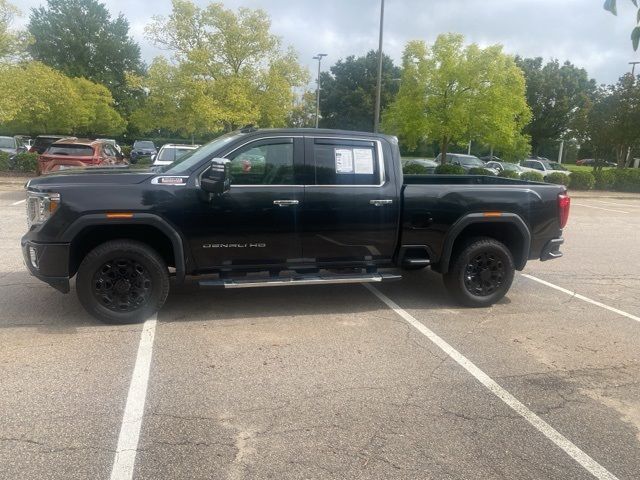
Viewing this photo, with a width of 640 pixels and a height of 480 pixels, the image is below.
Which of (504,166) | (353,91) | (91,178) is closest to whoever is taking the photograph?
(91,178)

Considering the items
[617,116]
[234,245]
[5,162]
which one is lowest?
[234,245]

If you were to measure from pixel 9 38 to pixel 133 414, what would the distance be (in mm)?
18782

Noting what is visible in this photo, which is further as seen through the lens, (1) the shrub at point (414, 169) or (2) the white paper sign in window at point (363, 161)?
(1) the shrub at point (414, 169)

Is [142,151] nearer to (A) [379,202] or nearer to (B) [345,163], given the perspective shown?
(B) [345,163]

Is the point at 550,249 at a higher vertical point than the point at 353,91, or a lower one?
lower

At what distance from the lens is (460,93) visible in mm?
20734

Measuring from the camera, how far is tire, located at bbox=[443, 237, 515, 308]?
19.3 feet

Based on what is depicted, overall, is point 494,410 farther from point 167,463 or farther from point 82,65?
point 82,65

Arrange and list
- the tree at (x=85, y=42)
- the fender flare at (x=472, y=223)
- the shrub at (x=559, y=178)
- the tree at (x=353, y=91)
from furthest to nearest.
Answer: the tree at (x=85, y=42), the tree at (x=353, y=91), the shrub at (x=559, y=178), the fender flare at (x=472, y=223)

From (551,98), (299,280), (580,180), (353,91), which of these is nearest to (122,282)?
(299,280)

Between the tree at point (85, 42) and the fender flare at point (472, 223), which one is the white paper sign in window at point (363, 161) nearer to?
the fender flare at point (472, 223)

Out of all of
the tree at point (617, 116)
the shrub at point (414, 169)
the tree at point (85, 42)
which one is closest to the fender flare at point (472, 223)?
the shrub at point (414, 169)

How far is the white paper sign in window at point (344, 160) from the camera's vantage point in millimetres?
5523

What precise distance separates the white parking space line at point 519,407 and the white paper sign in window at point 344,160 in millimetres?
1686
